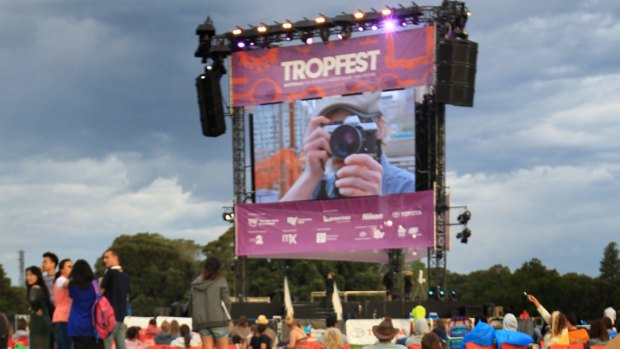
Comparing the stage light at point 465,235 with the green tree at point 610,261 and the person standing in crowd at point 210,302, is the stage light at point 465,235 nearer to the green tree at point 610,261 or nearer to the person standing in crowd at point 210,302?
the person standing in crowd at point 210,302

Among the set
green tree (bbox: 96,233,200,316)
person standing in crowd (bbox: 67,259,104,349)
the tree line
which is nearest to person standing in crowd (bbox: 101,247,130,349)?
person standing in crowd (bbox: 67,259,104,349)

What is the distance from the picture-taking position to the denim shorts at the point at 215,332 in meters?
12.9

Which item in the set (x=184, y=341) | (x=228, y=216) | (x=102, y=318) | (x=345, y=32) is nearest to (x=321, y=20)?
(x=345, y=32)

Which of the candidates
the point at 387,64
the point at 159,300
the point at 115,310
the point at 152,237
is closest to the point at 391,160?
the point at 387,64

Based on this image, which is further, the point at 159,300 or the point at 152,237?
the point at 152,237

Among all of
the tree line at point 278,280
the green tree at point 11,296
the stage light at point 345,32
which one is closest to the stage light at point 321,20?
the stage light at point 345,32

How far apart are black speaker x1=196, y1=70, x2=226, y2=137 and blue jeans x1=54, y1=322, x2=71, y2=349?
2632 cm

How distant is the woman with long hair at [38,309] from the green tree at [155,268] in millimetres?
52502

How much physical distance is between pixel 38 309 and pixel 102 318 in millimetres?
1558

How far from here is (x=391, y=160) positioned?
3500cm

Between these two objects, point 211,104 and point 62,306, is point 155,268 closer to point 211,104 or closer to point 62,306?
point 211,104

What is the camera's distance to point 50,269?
41.0 feet

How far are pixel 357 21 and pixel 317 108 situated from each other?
3209mm

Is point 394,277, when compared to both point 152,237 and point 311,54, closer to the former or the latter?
point 311,54
